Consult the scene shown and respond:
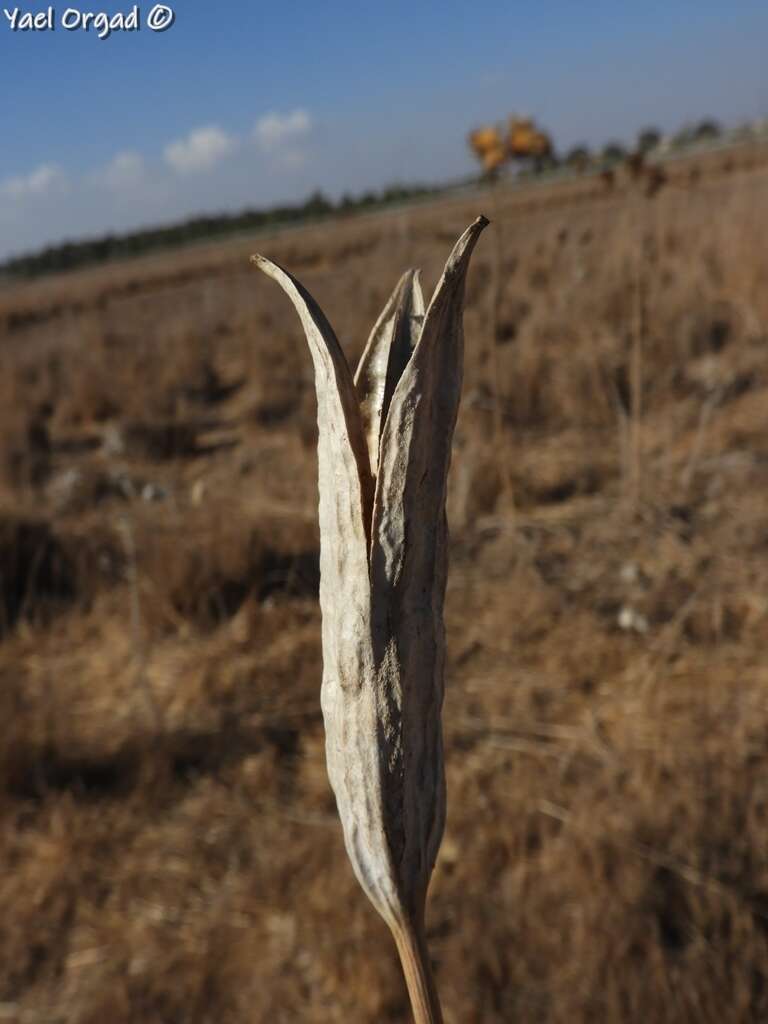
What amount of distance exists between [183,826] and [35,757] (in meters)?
0.46

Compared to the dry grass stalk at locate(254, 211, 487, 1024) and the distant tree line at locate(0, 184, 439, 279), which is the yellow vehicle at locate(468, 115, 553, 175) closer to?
the dry grass stalk at locate(254, 211, 487, 1024)

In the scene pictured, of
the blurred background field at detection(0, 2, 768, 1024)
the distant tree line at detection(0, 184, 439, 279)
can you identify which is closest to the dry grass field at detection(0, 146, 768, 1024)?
the blurred background field at detection(0, 2, 768, 1024)

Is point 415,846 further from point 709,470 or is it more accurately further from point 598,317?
Answer: point 598,317

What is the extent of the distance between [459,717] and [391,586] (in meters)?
2.25

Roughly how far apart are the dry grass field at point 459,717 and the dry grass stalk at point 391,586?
52.3 inches

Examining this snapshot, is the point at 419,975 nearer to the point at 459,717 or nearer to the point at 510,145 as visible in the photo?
the point at 459,717

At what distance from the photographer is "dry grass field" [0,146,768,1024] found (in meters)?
1.76

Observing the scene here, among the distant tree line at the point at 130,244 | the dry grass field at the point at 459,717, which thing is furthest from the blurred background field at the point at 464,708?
the distant tree line at the point at 130,244

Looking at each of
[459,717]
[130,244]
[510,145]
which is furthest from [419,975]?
[130,244]

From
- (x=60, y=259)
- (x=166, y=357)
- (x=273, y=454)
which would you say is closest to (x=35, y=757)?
(x=273, y=454)

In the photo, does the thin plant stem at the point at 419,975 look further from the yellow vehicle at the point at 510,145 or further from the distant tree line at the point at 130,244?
the distant tree line at the point at 130,244

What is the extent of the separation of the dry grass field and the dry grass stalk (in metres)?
1.33

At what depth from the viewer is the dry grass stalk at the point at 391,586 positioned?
0.40 m

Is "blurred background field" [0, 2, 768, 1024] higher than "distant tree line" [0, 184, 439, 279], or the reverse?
"distant tree line" [0, 184, 439, 279]
